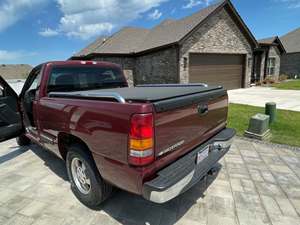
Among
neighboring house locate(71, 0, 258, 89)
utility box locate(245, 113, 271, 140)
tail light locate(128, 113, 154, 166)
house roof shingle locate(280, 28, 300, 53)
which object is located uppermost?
house roof shingle locate(280, 28, 300, 53)

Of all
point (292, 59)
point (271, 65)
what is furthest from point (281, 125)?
point (292, 59)

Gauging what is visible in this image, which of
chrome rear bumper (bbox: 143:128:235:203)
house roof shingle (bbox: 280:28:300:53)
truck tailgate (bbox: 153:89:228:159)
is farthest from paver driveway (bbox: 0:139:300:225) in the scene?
house roof shingle (bbox: 280:28:300:53)

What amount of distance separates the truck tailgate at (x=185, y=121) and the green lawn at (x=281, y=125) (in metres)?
3.07

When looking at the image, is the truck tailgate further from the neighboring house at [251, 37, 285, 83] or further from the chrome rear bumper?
the neighboring house at [251, 37, 285, 83]

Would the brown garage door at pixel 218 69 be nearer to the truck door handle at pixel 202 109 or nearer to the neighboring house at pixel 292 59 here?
the truck door handle at pixel 202 109

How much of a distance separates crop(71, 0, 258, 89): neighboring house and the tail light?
1175cm

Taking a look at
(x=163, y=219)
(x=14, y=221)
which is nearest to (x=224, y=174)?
(x=163, y=219)

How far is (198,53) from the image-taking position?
14359mm

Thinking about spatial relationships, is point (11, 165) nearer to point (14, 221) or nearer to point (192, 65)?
point (14, 221)

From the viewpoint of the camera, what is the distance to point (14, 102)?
4.59 m

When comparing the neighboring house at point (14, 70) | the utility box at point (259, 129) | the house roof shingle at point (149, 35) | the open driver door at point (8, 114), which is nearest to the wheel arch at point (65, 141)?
the open driver door at point (8, 114)

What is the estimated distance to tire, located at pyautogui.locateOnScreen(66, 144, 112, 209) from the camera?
264 centimetres

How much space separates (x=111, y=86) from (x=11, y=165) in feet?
8.43

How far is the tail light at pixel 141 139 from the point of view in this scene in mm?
1932
